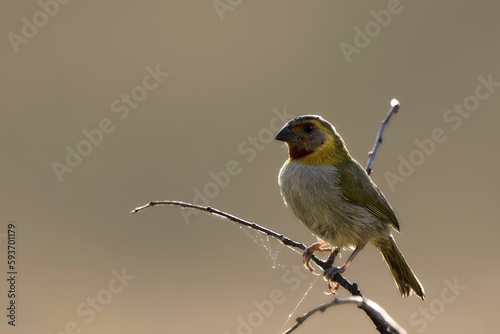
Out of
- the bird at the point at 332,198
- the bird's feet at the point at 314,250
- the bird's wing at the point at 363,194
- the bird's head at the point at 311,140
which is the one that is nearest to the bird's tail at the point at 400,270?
the bird at the point at 332,198

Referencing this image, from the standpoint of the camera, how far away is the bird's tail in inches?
198

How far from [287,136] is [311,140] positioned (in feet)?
0.61

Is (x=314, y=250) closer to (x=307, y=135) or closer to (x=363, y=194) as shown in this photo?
(x=363, y=194)

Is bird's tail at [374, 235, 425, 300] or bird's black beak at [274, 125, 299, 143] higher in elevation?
bird's black beak at [274, 125, 299, 143]

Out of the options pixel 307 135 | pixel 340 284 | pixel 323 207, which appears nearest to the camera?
pixel 340 284

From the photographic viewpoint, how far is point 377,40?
1733cm

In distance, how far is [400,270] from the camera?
5133mm

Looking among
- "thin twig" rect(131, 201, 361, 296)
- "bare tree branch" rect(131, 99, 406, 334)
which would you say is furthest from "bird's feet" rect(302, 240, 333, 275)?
"thin twig" rect(131, 201, 361, 296)

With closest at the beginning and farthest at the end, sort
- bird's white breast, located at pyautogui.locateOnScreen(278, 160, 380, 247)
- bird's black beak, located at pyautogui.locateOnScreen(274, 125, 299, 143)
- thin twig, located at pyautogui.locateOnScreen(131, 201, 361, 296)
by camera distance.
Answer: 1. thin twig, located at pyautogui.locateOnScreen(131, 201, 361, 296)
2. bird's white breast, located at pyautogui.locateOnScreen(278, 160, 380, 247)
3. bird's black beak, located at pyautogui.locateOnScreen(274, 125, 299, 143)

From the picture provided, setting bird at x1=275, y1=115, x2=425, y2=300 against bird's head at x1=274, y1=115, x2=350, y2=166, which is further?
bird's head at x1=274, y1=115, x2=350, y2=166

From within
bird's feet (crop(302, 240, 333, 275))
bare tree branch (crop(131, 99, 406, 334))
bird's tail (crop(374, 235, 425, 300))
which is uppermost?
bare tree branch (crop(131, 99, 406, 334))

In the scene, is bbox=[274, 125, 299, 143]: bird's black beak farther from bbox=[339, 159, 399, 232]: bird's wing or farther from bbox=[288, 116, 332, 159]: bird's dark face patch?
bbox=[339, 159, 399, 232]: bird's wing

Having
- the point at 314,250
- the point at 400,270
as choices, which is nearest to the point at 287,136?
the point at 314,250

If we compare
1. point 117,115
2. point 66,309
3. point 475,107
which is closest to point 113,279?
point 66,309
